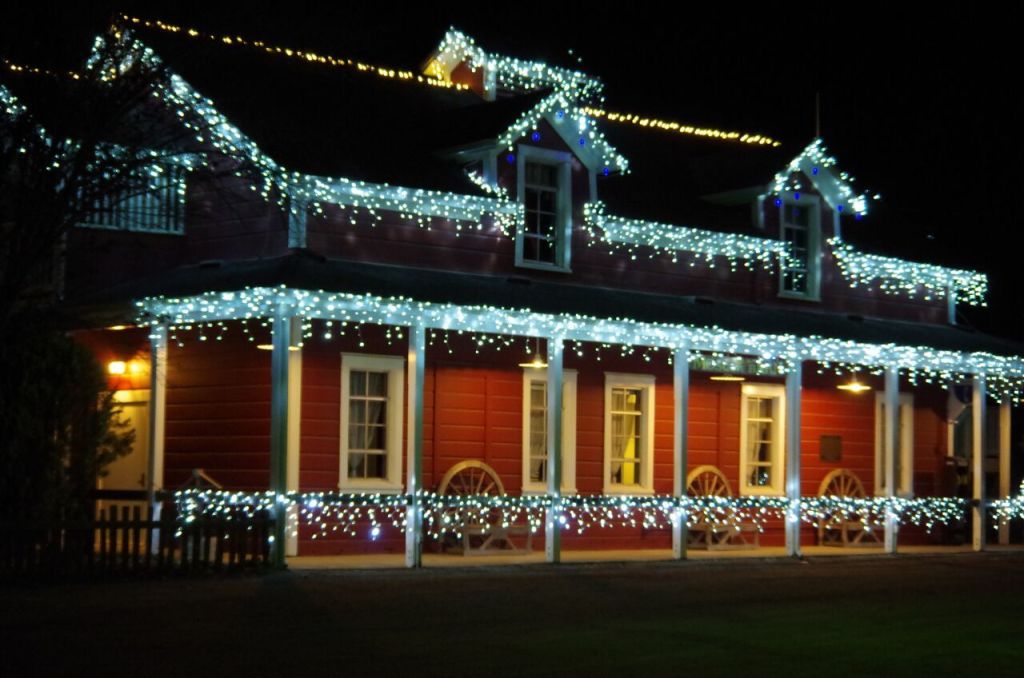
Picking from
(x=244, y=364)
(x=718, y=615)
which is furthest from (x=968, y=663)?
(x=244, y=364)

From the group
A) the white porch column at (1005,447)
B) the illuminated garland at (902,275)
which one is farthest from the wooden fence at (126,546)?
the white porch column at (1005,447)

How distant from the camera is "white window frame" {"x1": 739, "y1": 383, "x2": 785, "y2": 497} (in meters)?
28.0

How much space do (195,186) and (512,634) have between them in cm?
1009

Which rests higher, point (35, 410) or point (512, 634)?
point (35, 410)

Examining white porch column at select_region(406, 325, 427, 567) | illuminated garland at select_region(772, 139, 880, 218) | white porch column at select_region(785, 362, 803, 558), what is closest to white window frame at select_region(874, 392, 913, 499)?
illuminated garland at select_region(772, 139, 880, 218)

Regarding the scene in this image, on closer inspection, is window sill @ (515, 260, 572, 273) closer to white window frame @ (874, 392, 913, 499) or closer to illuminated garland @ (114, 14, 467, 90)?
illuminated garland @ (114, 14, 467, 90)

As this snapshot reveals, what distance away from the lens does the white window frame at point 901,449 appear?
30.0m

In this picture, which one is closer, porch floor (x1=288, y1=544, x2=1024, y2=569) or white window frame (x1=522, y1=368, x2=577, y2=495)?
porch floor (x1=288, y1=544, x2=1024, y2=569)

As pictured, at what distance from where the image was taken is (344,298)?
1970 cm

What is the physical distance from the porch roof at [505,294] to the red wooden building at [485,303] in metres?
0.07

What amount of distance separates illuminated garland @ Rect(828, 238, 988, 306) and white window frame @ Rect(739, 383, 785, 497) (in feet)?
7.53

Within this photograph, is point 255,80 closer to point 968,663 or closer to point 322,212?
point 322,212

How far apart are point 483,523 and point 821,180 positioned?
8.43 metres

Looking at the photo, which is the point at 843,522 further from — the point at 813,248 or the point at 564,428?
the point at 564,428
